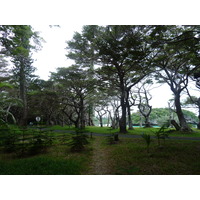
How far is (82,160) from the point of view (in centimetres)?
497

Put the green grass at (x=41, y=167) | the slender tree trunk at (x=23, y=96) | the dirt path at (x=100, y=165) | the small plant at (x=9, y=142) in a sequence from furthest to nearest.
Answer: the slender tree trunk at (x=23, y=96)
the small plant at (x=9, y=142)
the dirt path at (x=100, y=165)
the green grass at (x=41, y=167)

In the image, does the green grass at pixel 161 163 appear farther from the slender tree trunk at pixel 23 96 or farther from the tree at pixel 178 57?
the slender tree trunk at pixel 23 96

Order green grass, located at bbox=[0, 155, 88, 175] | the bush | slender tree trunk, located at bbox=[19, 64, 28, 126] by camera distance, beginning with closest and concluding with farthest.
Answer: green grass, located at bbox=[0, 155, 88, 175], the bush, slender tree trunk, located at bbox=[19, 64, 28, 126]

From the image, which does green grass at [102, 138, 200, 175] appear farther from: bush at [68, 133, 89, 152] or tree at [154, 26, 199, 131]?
tree at [154, 26, 199, 131]

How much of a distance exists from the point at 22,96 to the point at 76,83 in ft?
20.2

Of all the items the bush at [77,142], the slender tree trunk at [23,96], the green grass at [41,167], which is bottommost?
the green grass at [41,167]

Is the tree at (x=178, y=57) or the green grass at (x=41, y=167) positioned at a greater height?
the tree at (x=178, y=57)

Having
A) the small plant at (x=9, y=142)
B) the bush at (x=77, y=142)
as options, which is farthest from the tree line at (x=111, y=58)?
the bush at (x=77, y=142)

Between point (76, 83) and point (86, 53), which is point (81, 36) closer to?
point (86, 53)

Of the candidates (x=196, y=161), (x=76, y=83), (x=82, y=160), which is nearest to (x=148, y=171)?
(x=196, y=161)

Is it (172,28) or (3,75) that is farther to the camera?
(3,75)

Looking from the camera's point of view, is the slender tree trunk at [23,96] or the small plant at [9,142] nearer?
the small plant at [9,142]

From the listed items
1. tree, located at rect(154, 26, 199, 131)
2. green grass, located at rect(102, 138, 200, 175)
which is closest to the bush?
green grass, located at rect(102, 138, 200, 175)

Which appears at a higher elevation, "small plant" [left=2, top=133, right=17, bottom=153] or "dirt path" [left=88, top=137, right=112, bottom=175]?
"small plant" [left=2, top=133, right=17, bottom=153]
